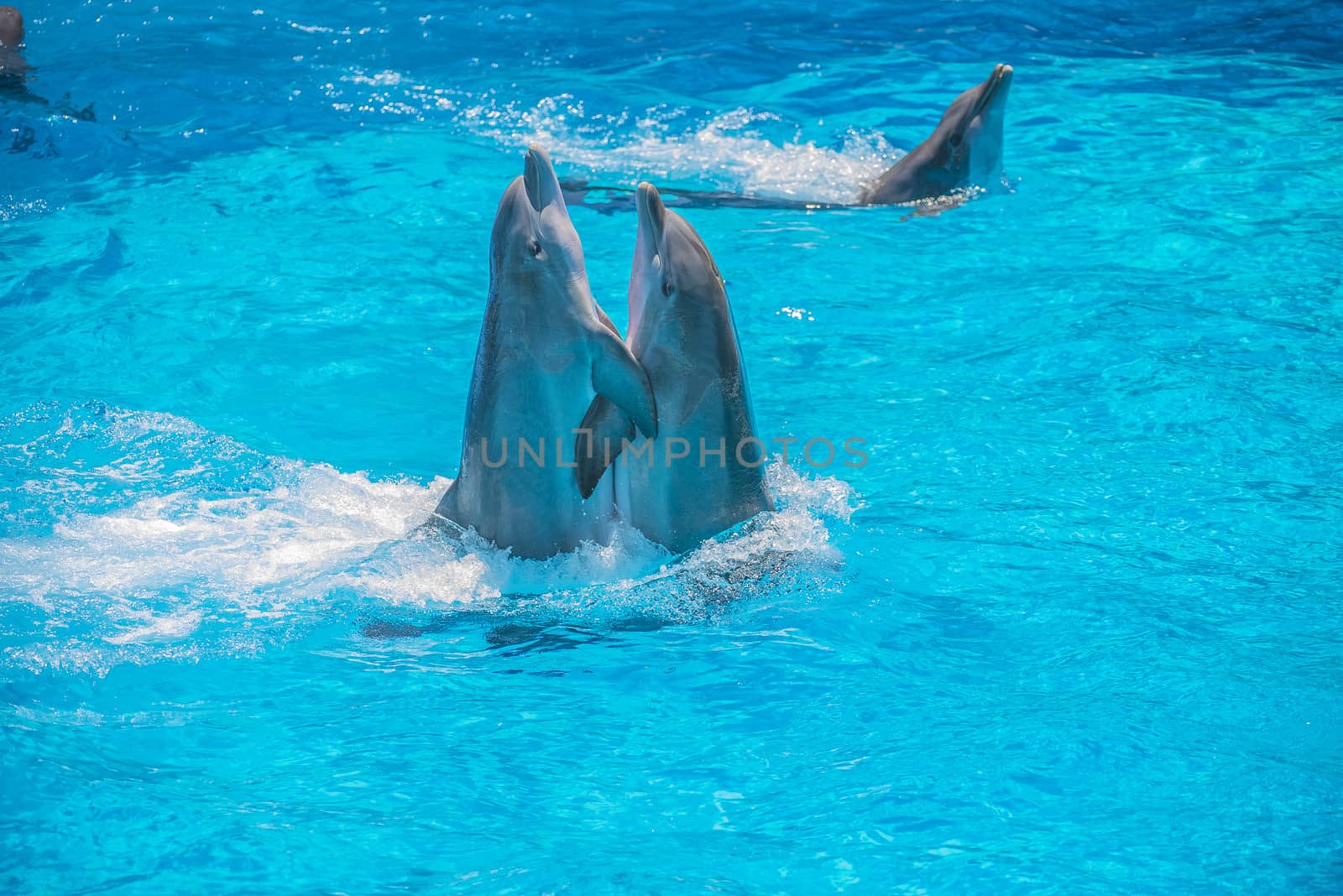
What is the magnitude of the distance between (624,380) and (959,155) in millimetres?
6679

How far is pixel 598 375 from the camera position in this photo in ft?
16.8

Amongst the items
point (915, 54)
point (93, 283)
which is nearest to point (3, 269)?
point (93, 283)

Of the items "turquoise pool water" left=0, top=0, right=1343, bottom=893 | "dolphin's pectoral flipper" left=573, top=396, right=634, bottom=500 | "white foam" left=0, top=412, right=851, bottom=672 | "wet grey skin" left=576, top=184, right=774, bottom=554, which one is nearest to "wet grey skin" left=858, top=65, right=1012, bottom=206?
"turquoise pool water" left=0, top=0, right=1343, bottom=893

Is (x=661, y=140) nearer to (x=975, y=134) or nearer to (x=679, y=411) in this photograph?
(x=975, y=134)

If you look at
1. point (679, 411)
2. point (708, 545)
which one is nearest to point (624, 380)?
point (679, 411)

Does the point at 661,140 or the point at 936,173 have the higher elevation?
the point at 661,140

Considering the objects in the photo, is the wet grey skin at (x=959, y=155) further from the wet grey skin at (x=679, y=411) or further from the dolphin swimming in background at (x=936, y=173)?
the wet grey skin at (x=679, y=411)

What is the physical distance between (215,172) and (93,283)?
2.51 m

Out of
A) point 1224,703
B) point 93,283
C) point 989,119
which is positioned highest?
point 989,119

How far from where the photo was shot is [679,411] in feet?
17.5

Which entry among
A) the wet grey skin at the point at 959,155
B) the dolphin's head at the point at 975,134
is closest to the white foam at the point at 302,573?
the wet grey skin at the point at 959,155

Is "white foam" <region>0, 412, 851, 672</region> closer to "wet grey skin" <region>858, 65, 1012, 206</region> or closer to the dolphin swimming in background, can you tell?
the dolphin swimming in background

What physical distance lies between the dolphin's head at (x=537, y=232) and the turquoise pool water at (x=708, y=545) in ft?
4.16

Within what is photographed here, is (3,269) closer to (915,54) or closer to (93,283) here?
(93,283)
